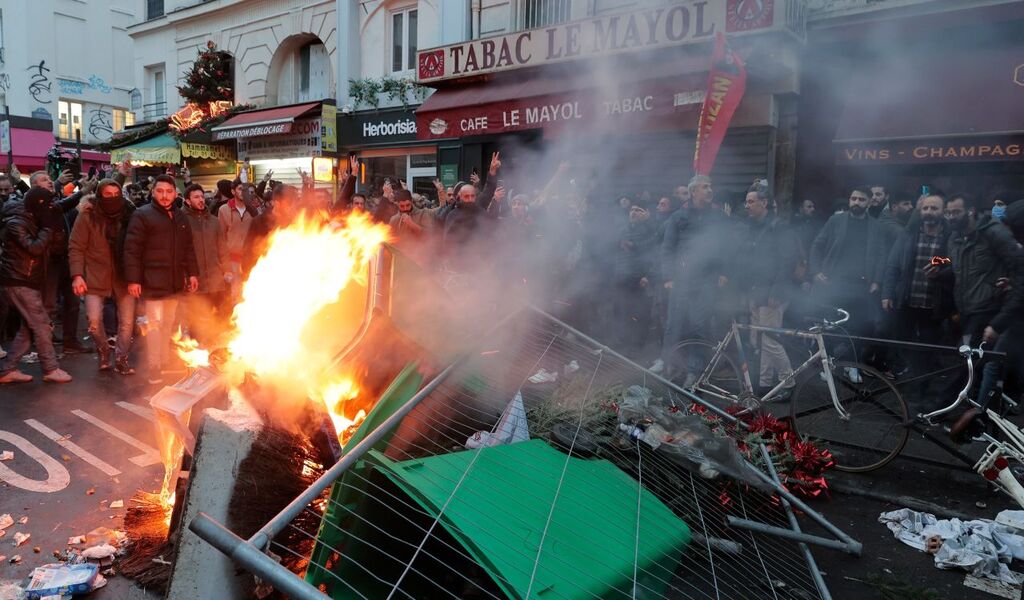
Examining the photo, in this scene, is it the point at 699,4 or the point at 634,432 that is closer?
the point at 634,432

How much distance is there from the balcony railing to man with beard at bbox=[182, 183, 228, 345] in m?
15.4

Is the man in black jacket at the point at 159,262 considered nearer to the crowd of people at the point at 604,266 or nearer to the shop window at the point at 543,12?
the crowd of people at the point at 604,266

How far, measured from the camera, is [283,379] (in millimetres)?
2943

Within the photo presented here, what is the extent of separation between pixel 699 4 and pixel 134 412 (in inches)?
303

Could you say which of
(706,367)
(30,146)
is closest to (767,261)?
(706,367)

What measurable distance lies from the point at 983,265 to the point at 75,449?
24.1ft

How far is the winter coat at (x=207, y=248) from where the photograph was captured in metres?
6.63

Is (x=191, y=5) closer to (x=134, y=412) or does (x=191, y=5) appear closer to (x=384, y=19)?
(x=384, y=19)

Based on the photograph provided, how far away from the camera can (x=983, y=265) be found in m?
5.42

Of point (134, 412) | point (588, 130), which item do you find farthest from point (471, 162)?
point (134, 412)

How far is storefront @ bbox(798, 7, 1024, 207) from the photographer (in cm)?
729

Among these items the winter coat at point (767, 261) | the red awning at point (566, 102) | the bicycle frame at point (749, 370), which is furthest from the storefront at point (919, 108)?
the bicycle frame at point (749, 370)

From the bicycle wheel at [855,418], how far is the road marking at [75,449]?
188 inches

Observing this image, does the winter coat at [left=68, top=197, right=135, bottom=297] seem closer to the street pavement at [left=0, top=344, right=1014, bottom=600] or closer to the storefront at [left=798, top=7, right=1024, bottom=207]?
the street pavement at [left=0, top=344, right=1014, bottom=600]
